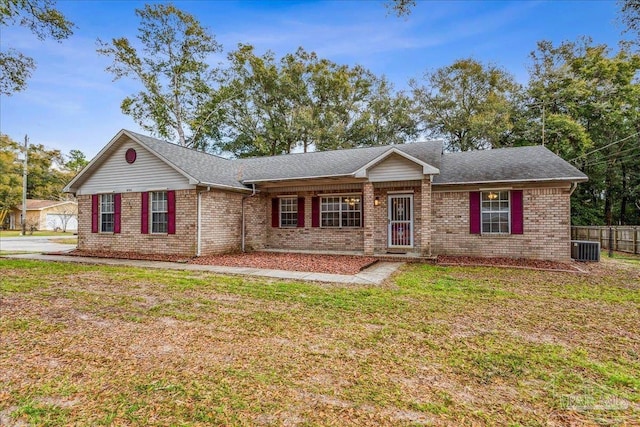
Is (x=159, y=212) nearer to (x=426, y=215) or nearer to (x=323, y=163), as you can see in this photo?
(x=323, y=163)

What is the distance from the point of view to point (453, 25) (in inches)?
445

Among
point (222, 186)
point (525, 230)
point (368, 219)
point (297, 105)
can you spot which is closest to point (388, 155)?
point (368, 219)

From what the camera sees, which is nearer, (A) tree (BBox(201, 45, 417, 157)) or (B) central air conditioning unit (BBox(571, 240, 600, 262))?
(B) central air conditioning unit (BBox(571, 240, 600, 262))

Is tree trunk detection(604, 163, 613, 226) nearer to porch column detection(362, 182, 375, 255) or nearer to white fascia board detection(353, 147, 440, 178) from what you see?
white fascia board detection(353, 147, 440, 178)

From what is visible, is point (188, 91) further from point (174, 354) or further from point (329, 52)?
point (174, 354)

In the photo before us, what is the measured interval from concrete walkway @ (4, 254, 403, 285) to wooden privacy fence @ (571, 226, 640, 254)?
11.3 metres

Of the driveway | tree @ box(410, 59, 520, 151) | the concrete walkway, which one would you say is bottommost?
the concrete walkway

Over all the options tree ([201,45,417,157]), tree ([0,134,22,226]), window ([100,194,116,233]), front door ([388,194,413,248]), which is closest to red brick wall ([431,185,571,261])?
front door ([388,194,413,248])

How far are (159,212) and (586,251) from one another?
51.9 feet

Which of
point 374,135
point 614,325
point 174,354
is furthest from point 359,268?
point 374,135

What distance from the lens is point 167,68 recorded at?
24984 millimetres

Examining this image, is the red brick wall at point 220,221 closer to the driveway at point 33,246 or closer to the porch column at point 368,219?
the porch column at point 368,219

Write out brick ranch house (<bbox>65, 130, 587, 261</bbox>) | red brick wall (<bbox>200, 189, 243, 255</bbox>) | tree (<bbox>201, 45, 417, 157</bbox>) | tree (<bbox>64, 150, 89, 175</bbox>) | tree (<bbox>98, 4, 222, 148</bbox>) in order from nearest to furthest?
1. brick ranch house (<bbox>65, 130, 587, 261</bbox>)
2. red brick wall (<bbox>200, 189, 243, 255</bbox>)
3. tree (<bbox>98, 4, 222, 148</bbox>)
4. tree (<bbox>201, 45, 417, 157</bbox>)
5. tree (<bbox>64, 150, 89, 175</bbox>)

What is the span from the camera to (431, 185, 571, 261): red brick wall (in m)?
10.6
